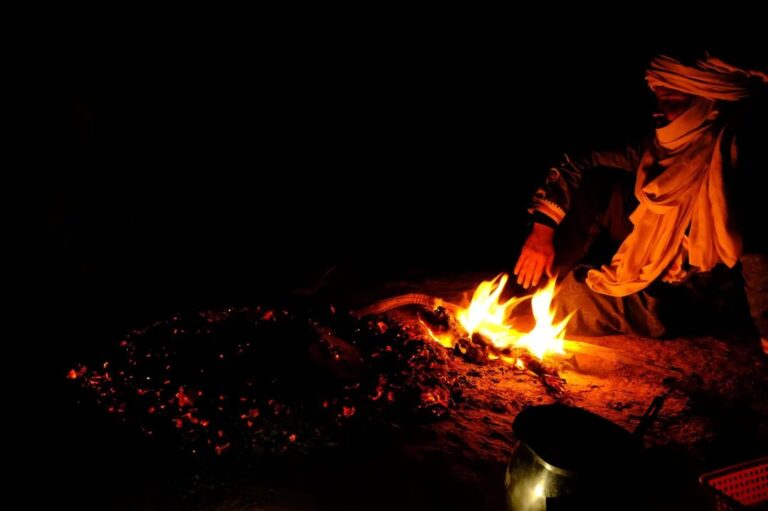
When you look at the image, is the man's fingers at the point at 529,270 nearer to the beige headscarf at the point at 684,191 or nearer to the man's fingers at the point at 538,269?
the man's fingers at the point at 538,269

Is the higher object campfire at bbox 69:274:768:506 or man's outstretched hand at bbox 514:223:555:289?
man's outstretched hand at bbox 514:223:555:289

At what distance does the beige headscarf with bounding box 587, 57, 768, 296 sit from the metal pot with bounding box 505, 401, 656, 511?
10.3 feet

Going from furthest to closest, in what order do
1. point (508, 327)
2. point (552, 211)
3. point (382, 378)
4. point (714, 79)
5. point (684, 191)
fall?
point (552, 211), point (508, 327), point (684, 191), point (714, 79), point (382, 378)

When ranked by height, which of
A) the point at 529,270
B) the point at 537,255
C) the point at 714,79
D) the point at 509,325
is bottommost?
the point at 509,325

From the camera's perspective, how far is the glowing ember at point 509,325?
15.7 feet

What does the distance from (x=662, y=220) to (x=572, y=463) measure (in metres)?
3.57

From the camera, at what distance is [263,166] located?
30.1 ft

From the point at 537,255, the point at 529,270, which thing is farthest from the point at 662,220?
the point at 529,270

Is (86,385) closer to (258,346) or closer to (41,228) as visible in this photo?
(258,346)

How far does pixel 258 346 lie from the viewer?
3881mm

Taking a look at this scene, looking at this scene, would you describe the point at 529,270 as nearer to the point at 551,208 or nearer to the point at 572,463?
the point at 551,208

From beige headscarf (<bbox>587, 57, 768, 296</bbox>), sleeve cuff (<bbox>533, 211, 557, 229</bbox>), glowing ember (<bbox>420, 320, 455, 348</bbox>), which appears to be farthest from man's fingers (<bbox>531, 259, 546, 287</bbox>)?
glowing ember (<bbox>420, 320, 455, 348</bbox>)

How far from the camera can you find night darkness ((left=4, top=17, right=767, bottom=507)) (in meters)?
5.17

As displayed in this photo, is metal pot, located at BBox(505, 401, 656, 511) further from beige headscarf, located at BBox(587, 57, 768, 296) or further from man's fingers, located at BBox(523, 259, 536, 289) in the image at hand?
beige headscarf, located at BBox(587, 57, 768, 296)
